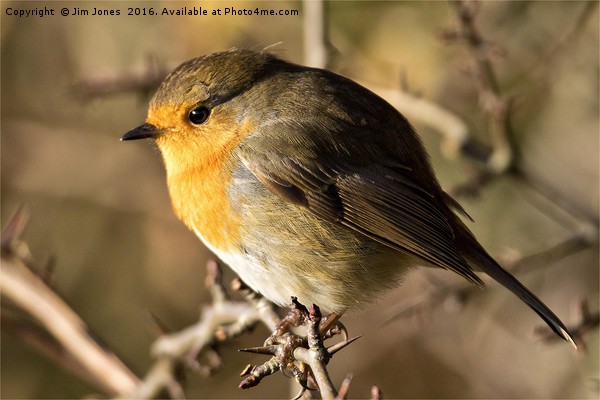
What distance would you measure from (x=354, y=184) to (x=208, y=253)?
214 cm

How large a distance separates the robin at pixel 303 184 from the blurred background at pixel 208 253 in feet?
3.22

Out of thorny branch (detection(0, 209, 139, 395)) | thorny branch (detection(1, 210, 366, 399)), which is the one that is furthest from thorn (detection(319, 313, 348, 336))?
thorny branch (detection(0, 209, 139, 395))

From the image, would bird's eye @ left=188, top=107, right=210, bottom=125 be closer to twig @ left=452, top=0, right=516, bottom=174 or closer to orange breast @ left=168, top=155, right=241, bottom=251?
orange breast @ left=168, top=155, right=241, bottom=251

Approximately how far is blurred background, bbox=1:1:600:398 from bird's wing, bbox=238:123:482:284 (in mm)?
1101

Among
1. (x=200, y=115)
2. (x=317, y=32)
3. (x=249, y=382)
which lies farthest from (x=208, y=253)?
(x=249, y=382)

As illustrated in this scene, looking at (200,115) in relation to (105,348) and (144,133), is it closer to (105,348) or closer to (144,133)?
(144,133)

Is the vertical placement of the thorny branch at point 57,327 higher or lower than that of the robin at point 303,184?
lower

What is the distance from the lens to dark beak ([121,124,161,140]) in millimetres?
3658

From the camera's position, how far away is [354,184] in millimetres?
3576

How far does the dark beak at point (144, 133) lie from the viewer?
3658mm

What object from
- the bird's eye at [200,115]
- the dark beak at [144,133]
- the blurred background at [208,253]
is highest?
the bird's eye at [200,115]

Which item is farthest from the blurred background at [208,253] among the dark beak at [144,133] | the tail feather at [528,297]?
the tail feather at [528,297]

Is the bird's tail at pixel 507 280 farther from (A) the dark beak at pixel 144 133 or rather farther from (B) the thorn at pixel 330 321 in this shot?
(A) the dark beak at pixel 144 133

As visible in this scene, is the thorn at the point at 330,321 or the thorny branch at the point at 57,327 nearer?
the thorny branch at the point at 57,327
